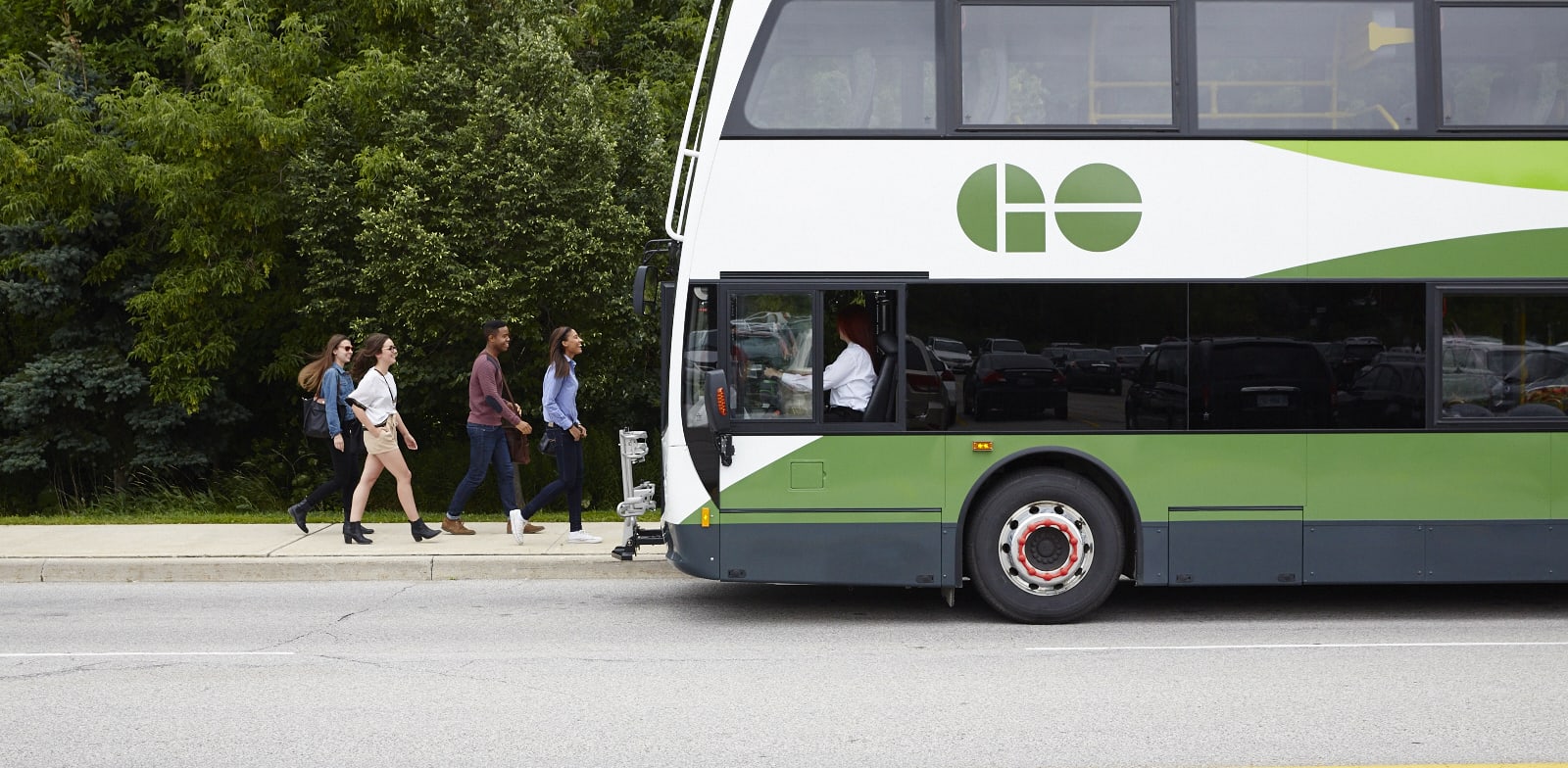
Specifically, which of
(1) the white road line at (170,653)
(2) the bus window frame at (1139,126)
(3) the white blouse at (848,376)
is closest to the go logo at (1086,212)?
(2) the bus window frame at (1139,126)

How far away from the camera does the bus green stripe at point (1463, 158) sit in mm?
8461

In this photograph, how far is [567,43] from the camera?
19.2m

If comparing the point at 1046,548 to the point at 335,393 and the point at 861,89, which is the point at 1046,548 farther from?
the point at 335,393

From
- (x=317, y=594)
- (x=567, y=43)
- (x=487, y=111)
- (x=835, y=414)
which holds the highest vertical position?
(x=567, y=43)

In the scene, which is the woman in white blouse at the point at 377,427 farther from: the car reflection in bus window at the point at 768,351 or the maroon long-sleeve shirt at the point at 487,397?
the car reflection in bus window at the point at 768,351

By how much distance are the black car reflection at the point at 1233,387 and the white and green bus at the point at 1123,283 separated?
0.06 ft

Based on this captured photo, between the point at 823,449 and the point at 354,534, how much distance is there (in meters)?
5.24

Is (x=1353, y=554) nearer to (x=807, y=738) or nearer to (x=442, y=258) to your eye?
(x=807, y=738)

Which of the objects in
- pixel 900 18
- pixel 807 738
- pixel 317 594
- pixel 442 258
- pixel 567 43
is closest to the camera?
pixel 807 738

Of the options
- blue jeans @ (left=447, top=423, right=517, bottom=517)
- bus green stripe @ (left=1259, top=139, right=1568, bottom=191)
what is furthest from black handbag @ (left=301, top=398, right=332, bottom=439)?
bus green stripe @ (left=1259, top=139, right=1568, bottom=191)

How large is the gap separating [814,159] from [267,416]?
47.2 ft

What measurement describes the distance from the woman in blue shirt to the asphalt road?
1.48 m

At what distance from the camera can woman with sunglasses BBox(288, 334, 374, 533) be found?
11.9 meters

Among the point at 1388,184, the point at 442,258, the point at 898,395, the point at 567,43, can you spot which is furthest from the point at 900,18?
the point at 567,43
